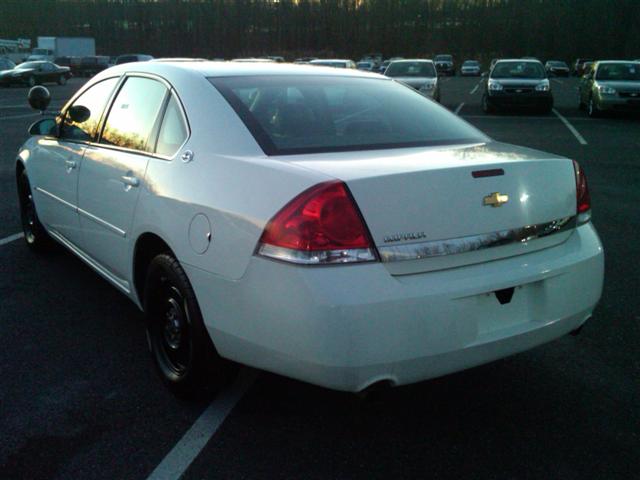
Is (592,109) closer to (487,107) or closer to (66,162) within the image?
(487,107)

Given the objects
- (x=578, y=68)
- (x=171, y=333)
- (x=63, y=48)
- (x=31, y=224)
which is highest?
(x=63, y=48)

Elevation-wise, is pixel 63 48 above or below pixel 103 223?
above

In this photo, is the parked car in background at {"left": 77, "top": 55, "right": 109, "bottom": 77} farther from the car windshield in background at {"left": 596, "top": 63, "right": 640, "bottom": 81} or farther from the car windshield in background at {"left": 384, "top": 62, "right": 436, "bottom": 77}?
the car windshield in background at {"left": 596, "top": 63, "right": 640, "bottom": 81}

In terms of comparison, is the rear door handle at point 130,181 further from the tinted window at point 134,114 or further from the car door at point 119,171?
the tinted window at point 134,114

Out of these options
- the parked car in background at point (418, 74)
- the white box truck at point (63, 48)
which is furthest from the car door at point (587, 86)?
the white box truck at point (63, 48)

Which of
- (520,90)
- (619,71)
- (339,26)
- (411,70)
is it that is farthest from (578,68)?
(339,26)

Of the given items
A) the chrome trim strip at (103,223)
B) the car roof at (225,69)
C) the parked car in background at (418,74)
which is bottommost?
the chrome trim strip at (103,223)

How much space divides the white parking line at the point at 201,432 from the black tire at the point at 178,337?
0.11 m

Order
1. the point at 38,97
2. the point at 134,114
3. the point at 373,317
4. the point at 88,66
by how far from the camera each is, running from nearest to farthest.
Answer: the point at 373,317 → the point at 134,114 → the point at 38,97 → the point at 88,66

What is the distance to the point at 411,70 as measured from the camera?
1988 centimetres

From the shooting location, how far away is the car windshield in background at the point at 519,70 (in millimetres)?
20562

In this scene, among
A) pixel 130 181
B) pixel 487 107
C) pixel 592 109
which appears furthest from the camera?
pixel 487 107

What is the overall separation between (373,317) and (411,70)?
60.6 ft

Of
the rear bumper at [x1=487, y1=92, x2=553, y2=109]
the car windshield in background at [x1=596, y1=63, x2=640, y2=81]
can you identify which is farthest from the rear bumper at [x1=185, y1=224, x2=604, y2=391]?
the car windshield in background at [x1=596, y1=63, x2=640, y2=81]
